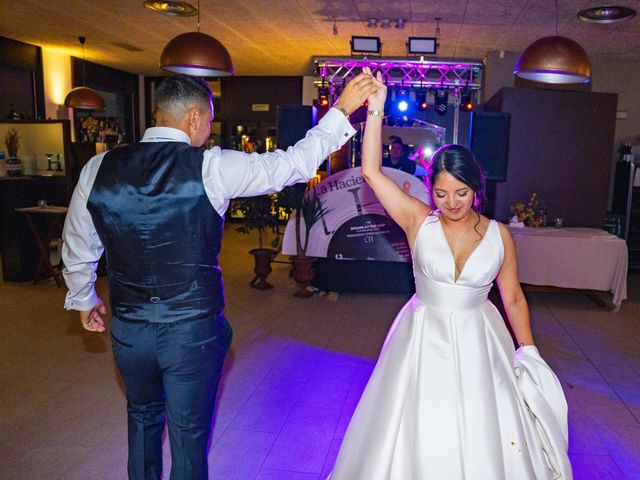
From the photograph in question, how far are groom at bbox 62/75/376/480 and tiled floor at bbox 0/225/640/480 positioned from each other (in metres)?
1.05

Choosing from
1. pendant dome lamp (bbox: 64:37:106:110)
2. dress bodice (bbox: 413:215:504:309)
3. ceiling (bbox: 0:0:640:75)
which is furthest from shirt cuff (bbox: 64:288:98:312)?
pendant dome lamp (bbox: 64:37:106:110)

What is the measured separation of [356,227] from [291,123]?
5.50 feet

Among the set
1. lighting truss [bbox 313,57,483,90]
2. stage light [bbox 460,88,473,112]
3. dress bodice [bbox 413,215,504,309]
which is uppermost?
lighting truss [bbox 313,57,483,90]

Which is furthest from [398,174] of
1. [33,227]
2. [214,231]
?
[214,231]

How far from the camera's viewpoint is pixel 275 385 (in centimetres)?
387

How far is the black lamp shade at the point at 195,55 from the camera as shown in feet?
12.3

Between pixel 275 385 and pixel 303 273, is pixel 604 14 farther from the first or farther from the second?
pixel 275 385

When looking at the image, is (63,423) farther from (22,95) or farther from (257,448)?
(22,95)

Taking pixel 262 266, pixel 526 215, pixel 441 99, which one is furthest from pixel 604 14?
Answer: pixel 262 266

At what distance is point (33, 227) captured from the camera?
Answer: 6500mm

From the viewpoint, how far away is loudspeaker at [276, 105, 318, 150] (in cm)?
693

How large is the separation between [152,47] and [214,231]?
8.19 meters

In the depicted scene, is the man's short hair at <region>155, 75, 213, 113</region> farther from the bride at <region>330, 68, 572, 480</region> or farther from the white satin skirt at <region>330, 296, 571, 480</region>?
the white satin skirt at <region>330, 296, 571, 480</region>

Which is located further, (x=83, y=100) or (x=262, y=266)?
(x=83, y=100)
